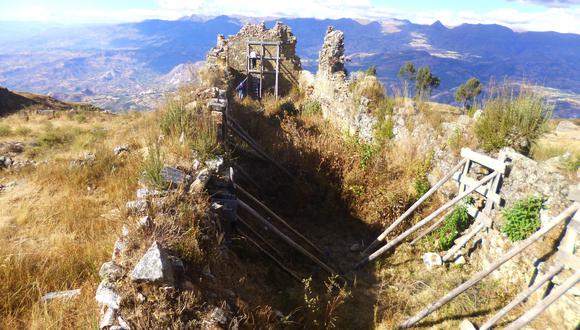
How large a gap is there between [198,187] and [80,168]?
12.2ft

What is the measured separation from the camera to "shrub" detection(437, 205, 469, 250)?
23.5 ft

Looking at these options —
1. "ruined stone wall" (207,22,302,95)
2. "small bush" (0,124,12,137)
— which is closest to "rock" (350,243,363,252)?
"ruined stone wall" (207,22,302,95)

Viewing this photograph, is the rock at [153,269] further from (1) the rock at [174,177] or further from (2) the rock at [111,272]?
(1) the rock at [174,177]

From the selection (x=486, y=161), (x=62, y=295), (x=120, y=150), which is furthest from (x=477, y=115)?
(x=62, y=295)

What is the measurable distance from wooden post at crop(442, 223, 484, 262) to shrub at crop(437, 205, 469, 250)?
0.22 m

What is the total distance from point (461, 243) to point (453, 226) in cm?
41

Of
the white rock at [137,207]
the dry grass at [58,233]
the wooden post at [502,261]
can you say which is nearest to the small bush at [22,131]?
the dry grass at [58,233]

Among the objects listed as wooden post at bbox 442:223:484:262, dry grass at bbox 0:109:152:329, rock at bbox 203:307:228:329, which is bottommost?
wooden post at bbox 442:223:484:262

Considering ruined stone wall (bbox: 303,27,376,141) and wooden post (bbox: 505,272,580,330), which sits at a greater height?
ruined stone wall (bbox: 303,27,376,141)

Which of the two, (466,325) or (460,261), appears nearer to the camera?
(466,325)

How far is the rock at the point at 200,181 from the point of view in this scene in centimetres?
452

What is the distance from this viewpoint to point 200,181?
4.73 metres

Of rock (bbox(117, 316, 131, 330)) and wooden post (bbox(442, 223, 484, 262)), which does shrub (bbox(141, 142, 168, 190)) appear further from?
wooden post (bbox(442, 223, 484, 262))

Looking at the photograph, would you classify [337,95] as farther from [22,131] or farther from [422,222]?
[22,131]
